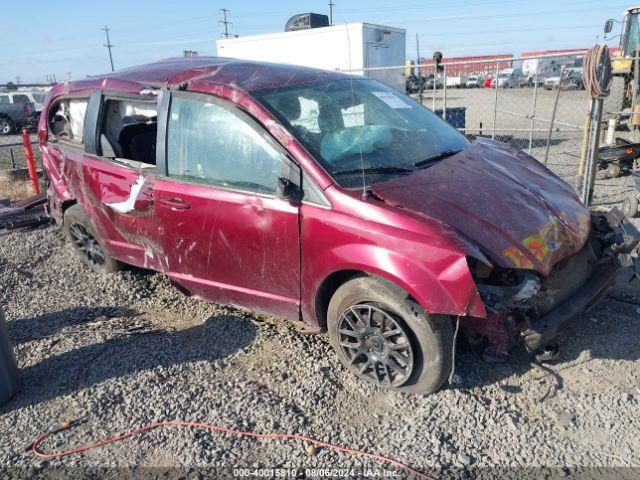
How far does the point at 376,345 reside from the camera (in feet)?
10.4

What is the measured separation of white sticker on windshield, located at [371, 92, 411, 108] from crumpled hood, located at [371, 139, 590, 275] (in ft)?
2.53

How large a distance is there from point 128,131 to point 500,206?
3241mm

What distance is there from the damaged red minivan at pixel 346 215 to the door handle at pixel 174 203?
1 centimetres

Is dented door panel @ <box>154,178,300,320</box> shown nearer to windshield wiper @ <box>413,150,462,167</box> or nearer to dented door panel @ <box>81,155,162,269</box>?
dented door panel @ <box>81,155,162,269</box>

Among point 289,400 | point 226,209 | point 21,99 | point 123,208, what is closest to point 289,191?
point 226,209

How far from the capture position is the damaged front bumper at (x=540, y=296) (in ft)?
9.35

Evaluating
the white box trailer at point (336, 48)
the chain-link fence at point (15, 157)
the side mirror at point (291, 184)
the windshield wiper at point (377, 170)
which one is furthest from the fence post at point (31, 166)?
the windshield wiper at point (377, 170)

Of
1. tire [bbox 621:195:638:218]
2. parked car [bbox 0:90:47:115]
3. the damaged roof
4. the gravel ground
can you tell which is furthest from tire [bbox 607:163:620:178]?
parked car [bbox 0:90:47:115]

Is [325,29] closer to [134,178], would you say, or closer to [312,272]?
[134,178]

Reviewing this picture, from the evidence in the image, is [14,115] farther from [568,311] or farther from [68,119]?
[568,311]

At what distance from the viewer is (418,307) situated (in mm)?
2920

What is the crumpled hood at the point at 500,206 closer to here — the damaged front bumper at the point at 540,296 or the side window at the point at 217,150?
the damaged front bumper at the point at 540,296

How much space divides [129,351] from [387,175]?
225 centimetres

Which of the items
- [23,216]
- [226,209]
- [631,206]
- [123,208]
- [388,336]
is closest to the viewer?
[388,336]
